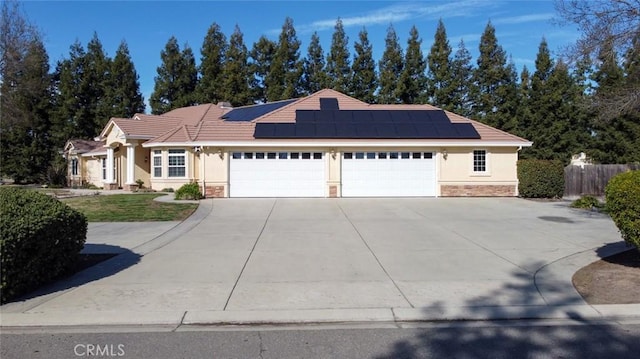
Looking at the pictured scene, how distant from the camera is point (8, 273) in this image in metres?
6.01

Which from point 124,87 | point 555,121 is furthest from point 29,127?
point 555,121

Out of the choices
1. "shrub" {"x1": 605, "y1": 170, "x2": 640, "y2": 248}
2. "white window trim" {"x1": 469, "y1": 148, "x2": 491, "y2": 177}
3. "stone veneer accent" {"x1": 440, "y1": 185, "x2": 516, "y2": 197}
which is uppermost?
"white window trim" {"x1": 469, "y1": 148, "x2": 491, "y2": 177}

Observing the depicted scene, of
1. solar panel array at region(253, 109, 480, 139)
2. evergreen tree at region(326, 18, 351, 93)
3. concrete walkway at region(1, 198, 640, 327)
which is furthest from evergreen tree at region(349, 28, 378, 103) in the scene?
concrete walkway at region(1, 198, 640, 327)

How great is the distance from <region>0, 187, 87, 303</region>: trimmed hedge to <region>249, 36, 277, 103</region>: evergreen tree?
118ft

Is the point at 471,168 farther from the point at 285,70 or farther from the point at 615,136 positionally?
the point at 285,70

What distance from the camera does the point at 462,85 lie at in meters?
39.2

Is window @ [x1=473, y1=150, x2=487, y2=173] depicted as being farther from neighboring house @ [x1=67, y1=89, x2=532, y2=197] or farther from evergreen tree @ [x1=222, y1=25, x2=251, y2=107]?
evergreen tree @ [x1=222, y1=25, x2=251, y2=107]

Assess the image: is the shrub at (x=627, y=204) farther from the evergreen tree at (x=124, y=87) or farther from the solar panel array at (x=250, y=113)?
the evergreen tree at (x=124, y=87)

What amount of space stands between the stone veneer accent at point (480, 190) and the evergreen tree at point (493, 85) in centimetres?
1549

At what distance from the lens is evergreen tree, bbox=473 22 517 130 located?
125 feet

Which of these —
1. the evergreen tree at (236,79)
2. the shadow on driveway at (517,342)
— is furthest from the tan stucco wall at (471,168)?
the evergreen tree at (236,79)

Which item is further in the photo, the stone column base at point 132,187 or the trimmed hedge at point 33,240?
the stone column base at point 132,187

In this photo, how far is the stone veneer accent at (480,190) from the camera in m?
23.5

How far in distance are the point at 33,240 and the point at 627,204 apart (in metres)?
8.68
